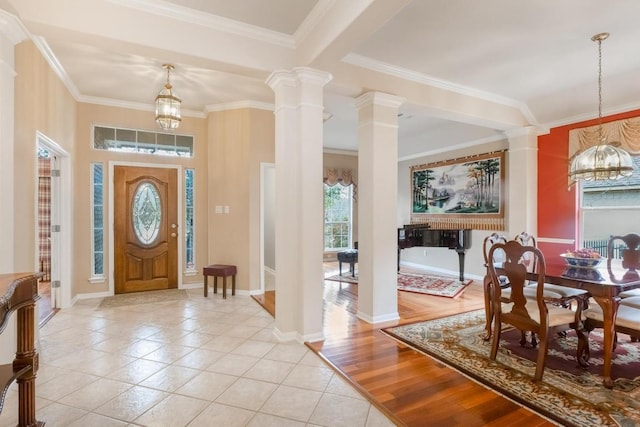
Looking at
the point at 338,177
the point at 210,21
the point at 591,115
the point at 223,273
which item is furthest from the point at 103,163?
the point at 591,115

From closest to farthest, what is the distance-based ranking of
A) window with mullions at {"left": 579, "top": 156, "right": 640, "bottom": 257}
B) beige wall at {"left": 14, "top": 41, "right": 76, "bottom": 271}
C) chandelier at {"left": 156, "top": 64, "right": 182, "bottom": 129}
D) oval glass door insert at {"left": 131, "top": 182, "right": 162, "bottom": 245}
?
beige wall at {"left": 14, "top": 41, "right": 76, "bottom": 271}
chandelier at {"left": 156, "top": 64, "right": 182, "bottom": 129}
window with mullions at {"left": 579, "top": 156, "right": 640, "bottom": 257}
oval glass door insert at {"left": 131, "top": 182, "right": 162, "bottom": 245}

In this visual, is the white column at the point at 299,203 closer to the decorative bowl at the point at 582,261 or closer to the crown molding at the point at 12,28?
the crown molding at the point at 12,28

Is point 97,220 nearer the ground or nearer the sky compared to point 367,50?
nearer the ground

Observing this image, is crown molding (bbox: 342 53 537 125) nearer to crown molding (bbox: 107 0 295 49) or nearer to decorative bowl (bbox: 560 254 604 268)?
crown molding (bbox: 107 0 295 49)

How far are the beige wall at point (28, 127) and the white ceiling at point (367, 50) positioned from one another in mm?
258

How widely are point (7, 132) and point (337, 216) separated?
22.0 ft

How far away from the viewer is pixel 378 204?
3.60 metres

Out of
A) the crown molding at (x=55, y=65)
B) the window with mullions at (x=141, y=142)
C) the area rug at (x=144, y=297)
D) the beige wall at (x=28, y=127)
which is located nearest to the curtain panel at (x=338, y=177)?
the window with mullions at (x=141, y=142)

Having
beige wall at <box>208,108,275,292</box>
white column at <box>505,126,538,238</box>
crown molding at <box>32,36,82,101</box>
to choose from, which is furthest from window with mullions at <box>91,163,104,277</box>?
white column at <box>505,126,538,238</box>

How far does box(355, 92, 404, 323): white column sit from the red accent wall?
2.89 metres

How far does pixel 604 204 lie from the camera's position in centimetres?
450

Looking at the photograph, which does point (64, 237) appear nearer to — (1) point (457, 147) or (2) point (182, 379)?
(2) point (182, 379)

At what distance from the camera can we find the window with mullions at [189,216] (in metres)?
5.23

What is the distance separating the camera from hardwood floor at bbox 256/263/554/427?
1.95 m
